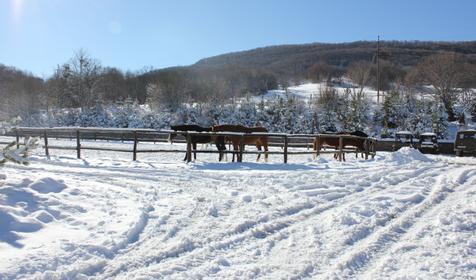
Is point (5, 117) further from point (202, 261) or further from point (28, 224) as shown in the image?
point (202, 261)

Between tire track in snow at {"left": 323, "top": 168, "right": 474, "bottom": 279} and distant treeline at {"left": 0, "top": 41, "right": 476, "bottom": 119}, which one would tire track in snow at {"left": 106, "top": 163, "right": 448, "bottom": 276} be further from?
distant treeline at {"left": 0, "top": 41, "right": 476, "bottom": 119}

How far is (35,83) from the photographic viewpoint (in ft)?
188

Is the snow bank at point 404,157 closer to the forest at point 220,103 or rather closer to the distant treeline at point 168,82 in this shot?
the distant treeline at point 168,82

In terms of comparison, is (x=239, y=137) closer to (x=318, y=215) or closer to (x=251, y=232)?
(x=318, y=215)

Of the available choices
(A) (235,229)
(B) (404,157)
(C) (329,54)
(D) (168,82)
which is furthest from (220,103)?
(C) (329,54)

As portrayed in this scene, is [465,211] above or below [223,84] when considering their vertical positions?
below

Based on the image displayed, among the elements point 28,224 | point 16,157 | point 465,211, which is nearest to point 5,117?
point 16,157

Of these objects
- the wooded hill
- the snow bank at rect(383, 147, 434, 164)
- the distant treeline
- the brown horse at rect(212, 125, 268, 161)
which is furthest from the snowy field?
the wooded hill

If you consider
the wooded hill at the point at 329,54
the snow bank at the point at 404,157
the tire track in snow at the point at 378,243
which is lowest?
the tire track in snow at the point at 378,243

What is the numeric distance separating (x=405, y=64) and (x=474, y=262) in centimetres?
12116

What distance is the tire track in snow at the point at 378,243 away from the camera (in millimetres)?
3557

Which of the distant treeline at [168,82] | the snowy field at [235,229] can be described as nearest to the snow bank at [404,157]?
the snowy field at [235,229]

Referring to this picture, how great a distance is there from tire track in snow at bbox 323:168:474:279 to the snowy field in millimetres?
13

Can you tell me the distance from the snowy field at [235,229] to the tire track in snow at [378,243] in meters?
0.01
